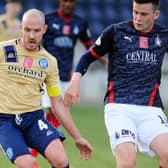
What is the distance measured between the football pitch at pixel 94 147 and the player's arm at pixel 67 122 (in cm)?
213

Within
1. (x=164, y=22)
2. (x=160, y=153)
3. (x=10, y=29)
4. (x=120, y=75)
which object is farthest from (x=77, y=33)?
(x=164, y=22)

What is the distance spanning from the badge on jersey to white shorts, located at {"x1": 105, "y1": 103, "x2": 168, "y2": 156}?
110 centimetres

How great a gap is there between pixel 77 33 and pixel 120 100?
13.1ft

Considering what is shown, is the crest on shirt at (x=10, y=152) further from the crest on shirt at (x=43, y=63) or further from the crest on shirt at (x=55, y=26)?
Result: the crest on shirt at (x=55, y=26)

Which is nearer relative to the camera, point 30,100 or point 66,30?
point 30,100

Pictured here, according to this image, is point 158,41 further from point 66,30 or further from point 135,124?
point 66,30

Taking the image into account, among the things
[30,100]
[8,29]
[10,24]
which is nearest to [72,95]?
[30,100]

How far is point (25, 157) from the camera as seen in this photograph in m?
7.21

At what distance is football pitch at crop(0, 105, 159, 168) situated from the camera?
1015 centimetres

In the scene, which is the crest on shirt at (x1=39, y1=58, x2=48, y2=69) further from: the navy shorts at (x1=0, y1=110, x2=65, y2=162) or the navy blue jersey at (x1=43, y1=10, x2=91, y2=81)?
the navy blue jersey at (x1=43, y1=10, x2=91, y2=81)

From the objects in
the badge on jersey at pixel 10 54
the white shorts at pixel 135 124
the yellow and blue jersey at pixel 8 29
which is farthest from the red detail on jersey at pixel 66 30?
the badge on jersey at pixel 10 54

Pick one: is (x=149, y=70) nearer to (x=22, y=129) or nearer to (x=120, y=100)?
(x=120, y=100)

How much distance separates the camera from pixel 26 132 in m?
7.61

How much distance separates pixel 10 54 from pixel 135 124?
1404 mm
